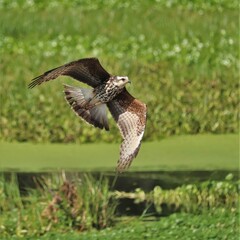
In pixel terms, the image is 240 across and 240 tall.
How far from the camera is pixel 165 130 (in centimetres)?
1113

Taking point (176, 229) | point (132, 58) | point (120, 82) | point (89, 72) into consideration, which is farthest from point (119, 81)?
point (132, 58)

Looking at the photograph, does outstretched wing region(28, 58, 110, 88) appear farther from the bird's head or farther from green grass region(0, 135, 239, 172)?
green grass region(0, 135, 239, 172)

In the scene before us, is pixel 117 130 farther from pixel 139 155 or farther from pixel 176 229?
pixel 176 229

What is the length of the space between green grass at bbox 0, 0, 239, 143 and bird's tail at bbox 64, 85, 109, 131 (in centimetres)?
512

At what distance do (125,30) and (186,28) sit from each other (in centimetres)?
70

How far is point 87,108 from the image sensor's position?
18.6 feet

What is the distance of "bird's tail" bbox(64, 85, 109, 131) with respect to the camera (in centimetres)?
571

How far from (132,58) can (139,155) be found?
293 centimetres

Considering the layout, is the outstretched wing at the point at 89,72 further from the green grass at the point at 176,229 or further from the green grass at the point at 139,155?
the green grass at the point at 139,155

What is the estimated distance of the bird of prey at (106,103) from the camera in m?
5.59

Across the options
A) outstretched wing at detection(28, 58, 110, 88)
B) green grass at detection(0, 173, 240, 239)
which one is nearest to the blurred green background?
green grass at detection(0, 173, 240, 239)

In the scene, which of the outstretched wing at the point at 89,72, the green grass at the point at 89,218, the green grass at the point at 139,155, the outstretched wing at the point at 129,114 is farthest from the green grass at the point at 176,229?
the outstretched wing at the point at 89,72

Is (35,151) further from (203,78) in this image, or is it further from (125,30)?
(125,30)

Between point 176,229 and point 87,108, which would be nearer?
point 87,108
